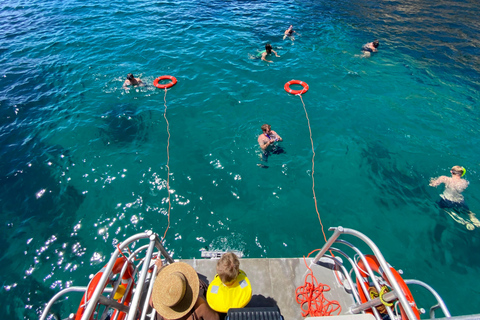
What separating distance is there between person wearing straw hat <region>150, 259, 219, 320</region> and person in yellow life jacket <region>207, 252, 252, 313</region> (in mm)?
147

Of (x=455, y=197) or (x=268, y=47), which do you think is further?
(x=268, y=47)

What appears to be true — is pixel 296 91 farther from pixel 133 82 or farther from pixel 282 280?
pixel 282 280

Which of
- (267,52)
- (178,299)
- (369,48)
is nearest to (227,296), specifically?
(178,299)

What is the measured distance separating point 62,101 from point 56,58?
15.5 ft

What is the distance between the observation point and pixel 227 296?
3.60 meters

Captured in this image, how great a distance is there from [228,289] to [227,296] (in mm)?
100

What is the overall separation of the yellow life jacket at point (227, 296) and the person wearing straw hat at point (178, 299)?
119mm

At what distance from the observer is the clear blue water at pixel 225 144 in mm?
6461

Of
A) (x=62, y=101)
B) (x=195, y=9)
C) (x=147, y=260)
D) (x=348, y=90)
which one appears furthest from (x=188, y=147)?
(x=195, y=9)

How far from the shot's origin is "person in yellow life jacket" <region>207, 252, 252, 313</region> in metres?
3.47

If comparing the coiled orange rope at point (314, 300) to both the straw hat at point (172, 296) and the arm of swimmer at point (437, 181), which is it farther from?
the arm of swimmer at point (437, 181)

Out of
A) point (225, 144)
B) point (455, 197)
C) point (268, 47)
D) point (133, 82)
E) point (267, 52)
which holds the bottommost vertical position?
point (455, 197)

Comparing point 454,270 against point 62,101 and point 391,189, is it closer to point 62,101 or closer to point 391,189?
point 391,189

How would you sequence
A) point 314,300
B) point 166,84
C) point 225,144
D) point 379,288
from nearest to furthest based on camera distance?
point 379,288 < point 314,300 < point 225,144 < point 166,84
